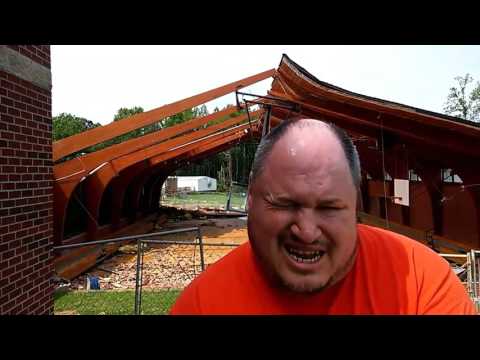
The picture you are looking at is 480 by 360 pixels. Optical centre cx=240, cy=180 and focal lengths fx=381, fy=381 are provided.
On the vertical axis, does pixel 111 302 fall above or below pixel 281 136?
below

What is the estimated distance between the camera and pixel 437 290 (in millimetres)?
1209

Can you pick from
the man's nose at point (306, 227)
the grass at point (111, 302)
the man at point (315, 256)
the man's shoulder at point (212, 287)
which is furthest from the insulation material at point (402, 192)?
the man's nose at point (306, 227)

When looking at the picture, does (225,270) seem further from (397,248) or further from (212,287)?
(397,248)

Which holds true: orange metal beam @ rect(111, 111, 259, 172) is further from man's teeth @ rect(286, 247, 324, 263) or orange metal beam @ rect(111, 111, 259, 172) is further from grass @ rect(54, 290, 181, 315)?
man's teeth @ rect(286, 247, 324, 263)

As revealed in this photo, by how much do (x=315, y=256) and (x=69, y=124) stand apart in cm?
5923


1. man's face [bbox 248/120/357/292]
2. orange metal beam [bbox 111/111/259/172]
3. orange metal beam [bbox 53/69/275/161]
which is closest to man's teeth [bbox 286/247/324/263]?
man's face [bbox 248/120/357/292]

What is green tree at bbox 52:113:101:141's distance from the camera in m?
51.0

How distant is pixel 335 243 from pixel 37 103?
4.31 metres

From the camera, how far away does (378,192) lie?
17.2m

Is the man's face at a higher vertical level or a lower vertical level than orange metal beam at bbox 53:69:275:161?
lower

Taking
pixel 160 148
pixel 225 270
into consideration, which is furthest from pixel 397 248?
pixel 160 148

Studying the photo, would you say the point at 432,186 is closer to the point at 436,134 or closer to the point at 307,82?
the point at 436,134

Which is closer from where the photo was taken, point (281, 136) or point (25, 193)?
point (281, 136)

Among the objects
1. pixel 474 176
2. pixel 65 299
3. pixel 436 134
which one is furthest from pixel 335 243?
pixel 474 176
